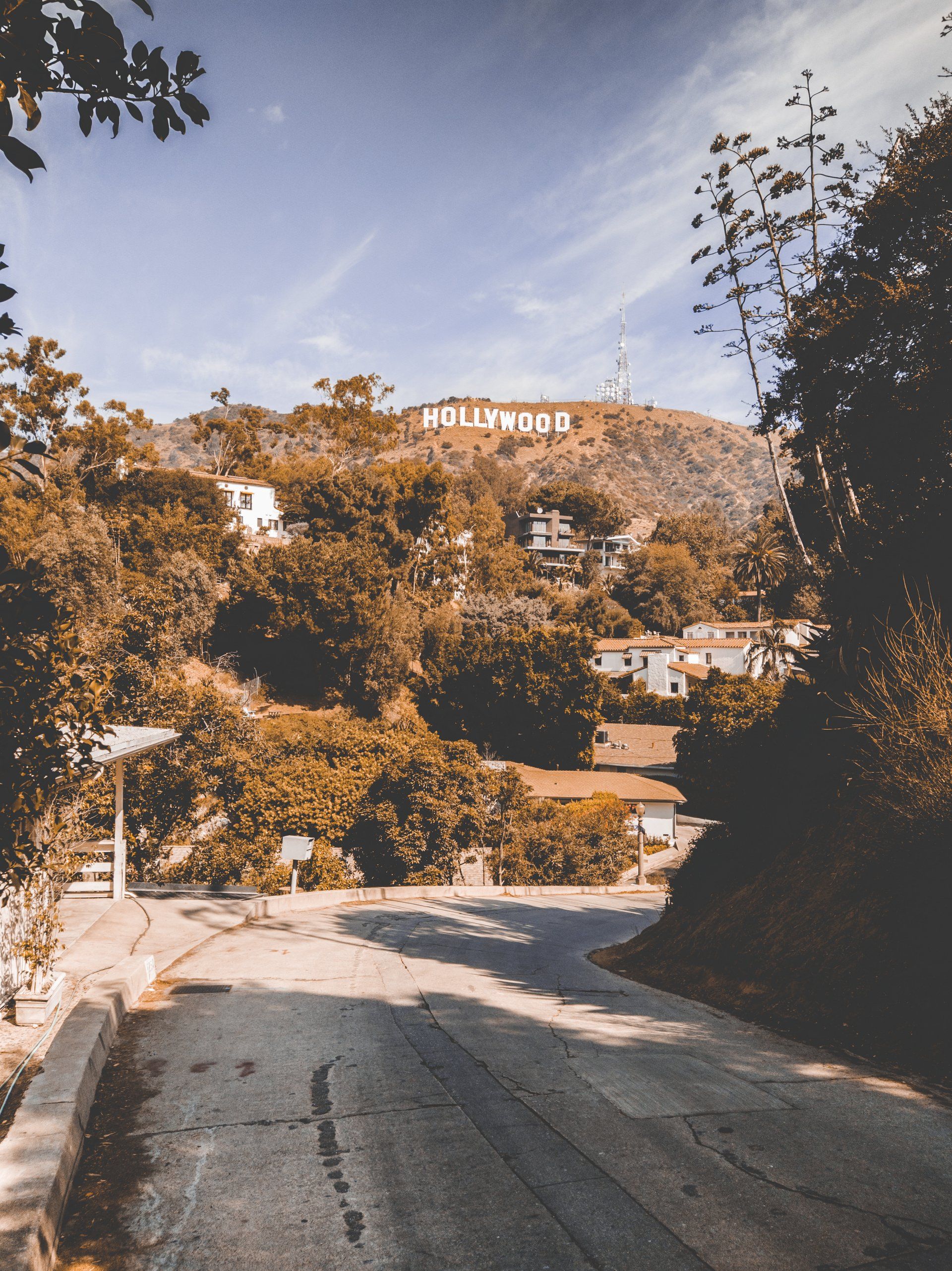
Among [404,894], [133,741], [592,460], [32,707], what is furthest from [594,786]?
[592,460]

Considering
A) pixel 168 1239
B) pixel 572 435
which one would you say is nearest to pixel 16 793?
pixel 168 1239

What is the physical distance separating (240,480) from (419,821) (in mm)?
48189

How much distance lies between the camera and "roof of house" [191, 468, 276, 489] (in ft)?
228

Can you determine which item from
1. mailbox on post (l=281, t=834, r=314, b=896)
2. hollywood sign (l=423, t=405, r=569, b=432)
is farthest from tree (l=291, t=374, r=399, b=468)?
hollywood sign (l=423, t=405, r=569, b=432)

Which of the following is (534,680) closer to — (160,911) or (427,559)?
(427,559)

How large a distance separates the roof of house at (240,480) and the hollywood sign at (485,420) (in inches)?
4696

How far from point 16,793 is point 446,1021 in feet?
19.8

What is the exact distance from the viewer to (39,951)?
685 centimetres

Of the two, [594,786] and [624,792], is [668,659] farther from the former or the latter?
[624,792]

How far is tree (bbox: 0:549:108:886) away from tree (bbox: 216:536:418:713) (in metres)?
45.3

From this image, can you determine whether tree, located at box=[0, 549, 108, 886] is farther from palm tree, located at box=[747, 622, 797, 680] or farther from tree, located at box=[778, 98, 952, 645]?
palm tree, located at box=[747, 622, 797, 680]

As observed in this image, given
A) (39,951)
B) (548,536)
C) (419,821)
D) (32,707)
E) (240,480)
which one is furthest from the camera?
(548,536)

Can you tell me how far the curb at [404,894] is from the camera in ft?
58.0

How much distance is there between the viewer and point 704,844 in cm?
1534
